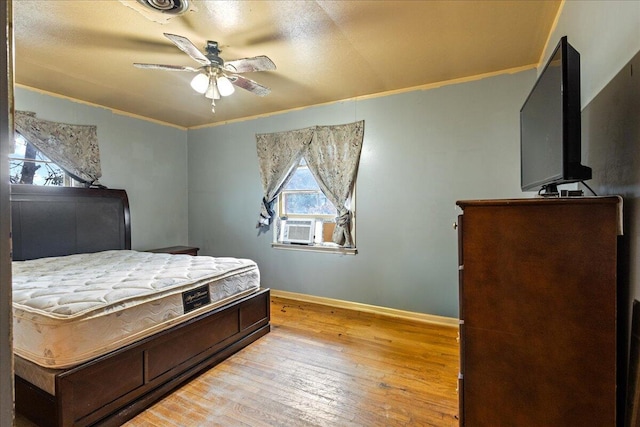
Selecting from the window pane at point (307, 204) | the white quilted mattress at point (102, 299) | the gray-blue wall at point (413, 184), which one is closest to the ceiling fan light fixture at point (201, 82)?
the white quilted mattress at point (102, 299)

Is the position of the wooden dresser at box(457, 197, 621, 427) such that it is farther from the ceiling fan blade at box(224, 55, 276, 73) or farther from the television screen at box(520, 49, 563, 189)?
the ceiling fan blade at box(224, 55, 276, 73)

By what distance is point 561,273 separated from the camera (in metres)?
1.12

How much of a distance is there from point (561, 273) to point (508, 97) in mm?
2330

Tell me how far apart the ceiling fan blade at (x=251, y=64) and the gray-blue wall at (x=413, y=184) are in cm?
153

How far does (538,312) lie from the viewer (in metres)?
1.16

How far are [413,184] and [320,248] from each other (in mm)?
1388

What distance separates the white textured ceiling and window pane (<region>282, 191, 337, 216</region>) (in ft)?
4.25

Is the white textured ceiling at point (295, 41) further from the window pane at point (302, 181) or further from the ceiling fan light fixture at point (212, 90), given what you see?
the window pane at point (302, 181)

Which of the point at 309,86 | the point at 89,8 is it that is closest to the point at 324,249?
the point at 309,86

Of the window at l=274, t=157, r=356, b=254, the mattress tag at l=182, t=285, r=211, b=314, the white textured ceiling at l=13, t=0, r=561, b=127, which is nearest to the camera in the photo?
the white textured ceiling at l=13, t=0, r=561, b=127

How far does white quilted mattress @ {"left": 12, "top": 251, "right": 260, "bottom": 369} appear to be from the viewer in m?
1.56

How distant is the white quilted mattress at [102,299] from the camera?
1.56m

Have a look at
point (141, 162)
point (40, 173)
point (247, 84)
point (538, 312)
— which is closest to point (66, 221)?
point (40, 173)

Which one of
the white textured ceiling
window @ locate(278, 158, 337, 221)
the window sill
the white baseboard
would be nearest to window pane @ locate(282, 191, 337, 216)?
window @ locate(278, 158, 337, 221)
